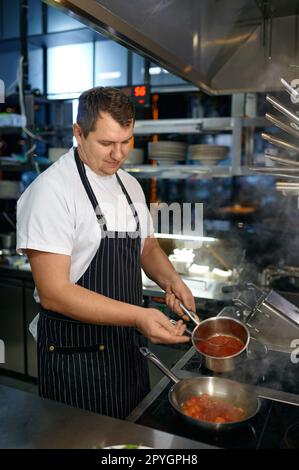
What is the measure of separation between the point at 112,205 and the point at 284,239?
6.67ft

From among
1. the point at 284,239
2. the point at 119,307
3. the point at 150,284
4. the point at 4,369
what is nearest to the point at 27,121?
the point at 150,284

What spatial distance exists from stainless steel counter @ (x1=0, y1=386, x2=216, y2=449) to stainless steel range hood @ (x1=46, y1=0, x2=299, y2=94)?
1.04 m

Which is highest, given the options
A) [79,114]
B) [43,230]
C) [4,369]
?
[79,114]

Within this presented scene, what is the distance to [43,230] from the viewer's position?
147 centimetres

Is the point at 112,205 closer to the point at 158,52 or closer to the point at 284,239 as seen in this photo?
the point at 158,52

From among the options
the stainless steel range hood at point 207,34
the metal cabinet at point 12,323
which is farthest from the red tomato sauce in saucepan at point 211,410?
the metal cabinet at point 12,323

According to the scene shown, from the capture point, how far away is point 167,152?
336 centimetres

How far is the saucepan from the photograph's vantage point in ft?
4.84

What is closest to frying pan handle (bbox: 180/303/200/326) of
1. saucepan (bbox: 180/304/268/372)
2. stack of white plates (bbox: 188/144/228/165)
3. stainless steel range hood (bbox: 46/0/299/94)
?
saucepan (bbox: 180/304/268/372)

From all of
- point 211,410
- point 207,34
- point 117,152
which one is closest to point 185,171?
point 207,34

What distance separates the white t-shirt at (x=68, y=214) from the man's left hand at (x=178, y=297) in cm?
30

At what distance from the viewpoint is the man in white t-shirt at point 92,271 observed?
1.43 m

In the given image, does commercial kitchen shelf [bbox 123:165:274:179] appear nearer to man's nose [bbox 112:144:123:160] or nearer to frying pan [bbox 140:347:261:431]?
man's nose [bbox 112:144:123:160]

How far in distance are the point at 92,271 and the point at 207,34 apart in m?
1.16
